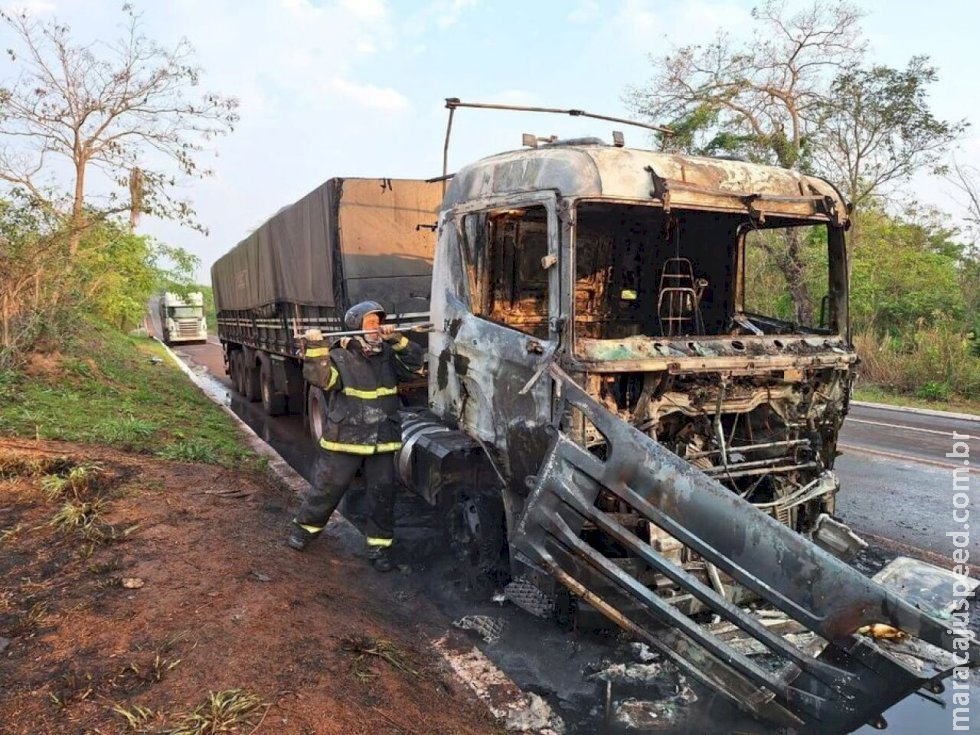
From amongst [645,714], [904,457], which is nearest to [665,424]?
[645,714]

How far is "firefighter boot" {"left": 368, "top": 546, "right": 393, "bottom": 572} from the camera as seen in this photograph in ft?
15.9

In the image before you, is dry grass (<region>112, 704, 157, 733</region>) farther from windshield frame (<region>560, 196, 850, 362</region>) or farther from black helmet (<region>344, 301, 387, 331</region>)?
black helmet (<region>344, 301, 387, 331</region>)

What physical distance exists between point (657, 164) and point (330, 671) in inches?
124

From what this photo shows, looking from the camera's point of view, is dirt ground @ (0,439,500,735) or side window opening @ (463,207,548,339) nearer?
dirt ground @ (0,439,500,735)

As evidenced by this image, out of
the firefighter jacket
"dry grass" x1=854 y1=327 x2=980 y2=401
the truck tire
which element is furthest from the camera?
the truck tire

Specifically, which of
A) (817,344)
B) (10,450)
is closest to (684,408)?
(817,344)

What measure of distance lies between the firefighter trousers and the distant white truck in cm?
2673

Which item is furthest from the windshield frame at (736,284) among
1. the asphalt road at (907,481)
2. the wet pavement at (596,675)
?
the asphalt road at (907,481)

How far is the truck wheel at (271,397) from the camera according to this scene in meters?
10.7

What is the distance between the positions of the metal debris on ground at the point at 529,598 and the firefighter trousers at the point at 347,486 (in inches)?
41.8

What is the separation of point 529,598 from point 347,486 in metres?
1.58

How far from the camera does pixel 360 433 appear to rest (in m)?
4.82

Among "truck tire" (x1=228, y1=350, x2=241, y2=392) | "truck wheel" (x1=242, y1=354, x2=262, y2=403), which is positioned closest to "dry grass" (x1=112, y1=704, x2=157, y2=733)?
"truck wheel" (x1=242, y1=354, x2=262, y2=403)

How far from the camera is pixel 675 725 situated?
313cm
